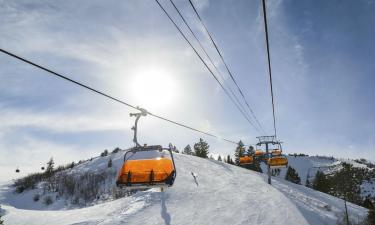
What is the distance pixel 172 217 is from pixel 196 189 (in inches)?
517

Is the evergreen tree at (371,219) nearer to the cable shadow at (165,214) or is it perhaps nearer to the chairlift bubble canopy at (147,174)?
the cable shadow at (165,214)

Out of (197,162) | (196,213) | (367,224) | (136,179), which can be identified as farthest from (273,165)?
(197,162)

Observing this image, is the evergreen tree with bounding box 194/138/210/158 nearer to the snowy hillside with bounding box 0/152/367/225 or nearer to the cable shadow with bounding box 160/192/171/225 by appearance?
the snowy hillside with bounding box 0/152/367/225

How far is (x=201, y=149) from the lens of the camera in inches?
3883

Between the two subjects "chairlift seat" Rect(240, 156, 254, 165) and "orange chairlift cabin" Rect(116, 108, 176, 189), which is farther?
"chairlift seat" Rect(240, 156, 254, 165)

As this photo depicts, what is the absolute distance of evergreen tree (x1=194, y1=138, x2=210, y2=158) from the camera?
93.3 m

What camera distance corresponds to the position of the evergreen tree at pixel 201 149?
93.3m

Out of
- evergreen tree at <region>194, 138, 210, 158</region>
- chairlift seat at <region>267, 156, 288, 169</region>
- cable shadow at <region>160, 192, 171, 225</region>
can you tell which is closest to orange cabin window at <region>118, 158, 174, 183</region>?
chairlift seat at <region>267, 156, 288, 169</region>

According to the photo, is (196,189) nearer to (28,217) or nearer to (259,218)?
(259,218)

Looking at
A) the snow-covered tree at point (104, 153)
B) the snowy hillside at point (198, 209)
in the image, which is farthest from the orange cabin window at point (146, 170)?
the snow-covered tree at point (104, 153)

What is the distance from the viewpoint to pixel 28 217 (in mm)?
37812

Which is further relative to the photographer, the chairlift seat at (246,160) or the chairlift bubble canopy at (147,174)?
the chairlift seat at (246,160)

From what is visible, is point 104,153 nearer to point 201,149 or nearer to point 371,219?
point 201,149

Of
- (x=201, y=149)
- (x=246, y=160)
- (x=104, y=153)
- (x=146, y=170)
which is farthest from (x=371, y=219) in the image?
(x=104, y=153)
